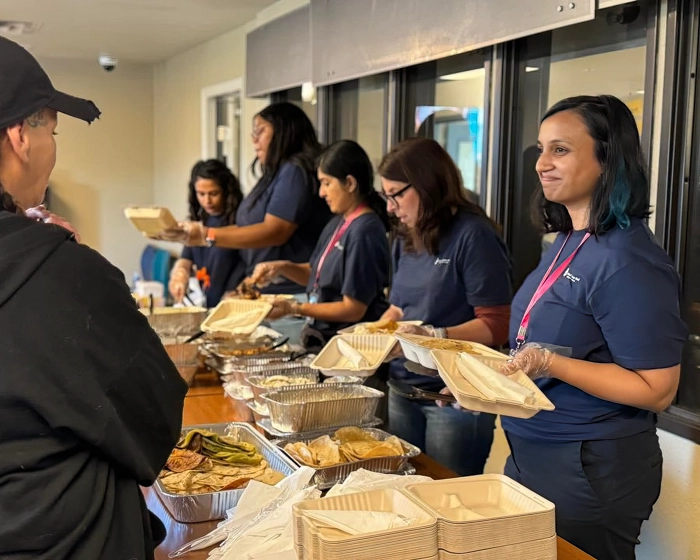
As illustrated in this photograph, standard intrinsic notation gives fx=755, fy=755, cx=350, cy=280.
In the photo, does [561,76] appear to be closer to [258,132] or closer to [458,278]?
[458,278]

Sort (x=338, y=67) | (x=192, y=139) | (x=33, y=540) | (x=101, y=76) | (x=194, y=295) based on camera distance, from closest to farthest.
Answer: (x=33, y=540) → (x=338, y=67) → (x=194, y=295) → (x=192, y=139) → (x=101, y=76)

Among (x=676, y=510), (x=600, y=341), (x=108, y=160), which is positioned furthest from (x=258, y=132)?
(x=108, y=160)

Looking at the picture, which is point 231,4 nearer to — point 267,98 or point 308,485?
point 267,98

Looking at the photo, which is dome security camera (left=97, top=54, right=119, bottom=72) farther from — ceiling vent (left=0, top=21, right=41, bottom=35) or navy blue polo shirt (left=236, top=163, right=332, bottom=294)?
navy blue polo shirt (left=236, top=163, right=332, bottom=294)

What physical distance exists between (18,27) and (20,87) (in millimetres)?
4804

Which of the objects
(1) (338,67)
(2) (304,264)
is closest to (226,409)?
(2) (304,264)

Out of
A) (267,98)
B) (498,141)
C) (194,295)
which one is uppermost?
(267,98)

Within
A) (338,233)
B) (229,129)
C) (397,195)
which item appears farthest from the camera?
(229,129)

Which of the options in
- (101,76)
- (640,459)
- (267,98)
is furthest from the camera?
(101,76)

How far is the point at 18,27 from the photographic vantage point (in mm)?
A: 5133

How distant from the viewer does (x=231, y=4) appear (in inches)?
165

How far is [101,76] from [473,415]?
603cm

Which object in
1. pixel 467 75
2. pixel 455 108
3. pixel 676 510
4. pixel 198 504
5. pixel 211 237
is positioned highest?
pixel 467 75

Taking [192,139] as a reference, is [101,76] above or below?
above
